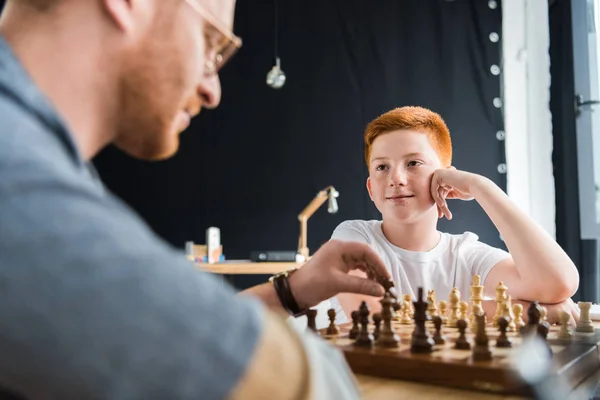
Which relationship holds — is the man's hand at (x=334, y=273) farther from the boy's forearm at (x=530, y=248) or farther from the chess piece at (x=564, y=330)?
the boy's forearm at (x=530, y=248)

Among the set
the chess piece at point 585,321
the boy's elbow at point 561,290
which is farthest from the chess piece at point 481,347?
the boy's elbow at point 561,290

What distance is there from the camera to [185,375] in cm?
32

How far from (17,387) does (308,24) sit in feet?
13.5

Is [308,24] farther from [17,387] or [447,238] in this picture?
[17,387]

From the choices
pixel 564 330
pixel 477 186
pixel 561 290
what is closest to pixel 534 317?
pixel 564 330

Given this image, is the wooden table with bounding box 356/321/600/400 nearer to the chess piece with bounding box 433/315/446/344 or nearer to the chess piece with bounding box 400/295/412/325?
the chess piece with bounding box 433/315/446/344

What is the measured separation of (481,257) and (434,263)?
148 mm

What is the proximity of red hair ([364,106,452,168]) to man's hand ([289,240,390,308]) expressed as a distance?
70 cm

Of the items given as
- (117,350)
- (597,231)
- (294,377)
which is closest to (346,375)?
(294,377)

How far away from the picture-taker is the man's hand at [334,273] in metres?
0.97

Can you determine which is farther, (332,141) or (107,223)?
(332,141)

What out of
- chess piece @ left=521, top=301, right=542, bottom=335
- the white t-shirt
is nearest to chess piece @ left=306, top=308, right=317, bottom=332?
chess piece @ left=521, top=301, right=542, bottom=335

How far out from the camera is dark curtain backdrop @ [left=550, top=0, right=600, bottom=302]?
2.99 m

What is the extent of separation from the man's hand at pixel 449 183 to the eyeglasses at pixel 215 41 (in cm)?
95
